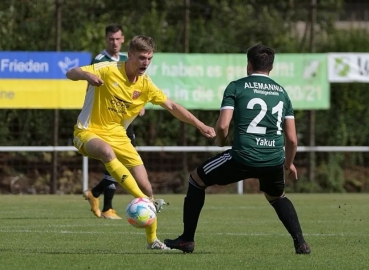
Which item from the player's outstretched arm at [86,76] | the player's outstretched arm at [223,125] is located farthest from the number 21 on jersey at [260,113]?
the player's outstretched arm at [86,76]

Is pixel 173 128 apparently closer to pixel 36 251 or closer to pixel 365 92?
pixel 365 92

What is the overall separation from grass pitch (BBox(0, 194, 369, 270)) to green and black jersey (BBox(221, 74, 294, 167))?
2.77ft

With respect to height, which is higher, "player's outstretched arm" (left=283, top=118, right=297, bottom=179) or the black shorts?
"player's outstretched arm" (left=283, top=118, right=297, bottom=179)

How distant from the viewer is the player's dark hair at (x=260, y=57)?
8453mm

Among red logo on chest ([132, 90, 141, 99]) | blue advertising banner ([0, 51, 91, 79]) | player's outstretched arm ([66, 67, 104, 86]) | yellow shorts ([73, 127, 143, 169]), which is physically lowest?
yellow shorts ([73, 127, 143, 169])

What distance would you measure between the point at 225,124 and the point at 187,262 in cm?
117

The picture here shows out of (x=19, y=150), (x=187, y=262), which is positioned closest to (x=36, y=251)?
(x=187, y=262)

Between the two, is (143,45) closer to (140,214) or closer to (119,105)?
(119,105)

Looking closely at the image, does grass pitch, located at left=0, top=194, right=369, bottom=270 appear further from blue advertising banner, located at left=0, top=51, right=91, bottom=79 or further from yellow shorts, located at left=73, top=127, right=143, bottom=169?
blue advertising banner, located at left=0, top=51, right=91, bottom=79

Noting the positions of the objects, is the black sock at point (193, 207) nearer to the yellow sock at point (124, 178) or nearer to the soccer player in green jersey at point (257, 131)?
the soccer player in green jersey at point (257, 131)

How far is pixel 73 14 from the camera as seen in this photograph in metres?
20.1

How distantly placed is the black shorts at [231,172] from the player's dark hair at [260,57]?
780 mm

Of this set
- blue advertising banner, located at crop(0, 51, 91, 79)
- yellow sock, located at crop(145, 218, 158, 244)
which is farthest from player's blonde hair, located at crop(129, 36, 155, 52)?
blue advertising banner, located at crop(0, 51, 91, 79)

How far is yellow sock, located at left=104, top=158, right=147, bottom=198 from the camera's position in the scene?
8.95 meters
